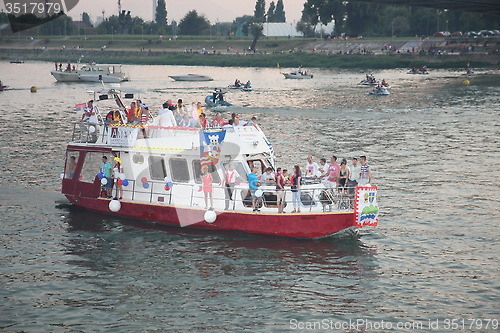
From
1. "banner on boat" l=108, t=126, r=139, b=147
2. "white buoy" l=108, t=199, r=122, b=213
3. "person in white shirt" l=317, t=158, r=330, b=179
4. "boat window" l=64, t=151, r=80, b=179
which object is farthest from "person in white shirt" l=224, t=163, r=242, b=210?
"boat window" l=64, t=151, r=80, b=179

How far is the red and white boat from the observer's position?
2606 centimetres

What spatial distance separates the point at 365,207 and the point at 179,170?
7.89 m

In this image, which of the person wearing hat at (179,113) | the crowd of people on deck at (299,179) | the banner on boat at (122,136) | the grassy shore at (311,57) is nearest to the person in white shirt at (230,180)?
the crowd of people on deck at (299,179)

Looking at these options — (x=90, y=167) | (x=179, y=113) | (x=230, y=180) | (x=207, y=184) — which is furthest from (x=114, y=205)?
(x=230, y=180)

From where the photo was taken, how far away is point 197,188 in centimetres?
2742

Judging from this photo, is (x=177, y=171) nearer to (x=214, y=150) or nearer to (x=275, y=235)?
(x=214, y=150)

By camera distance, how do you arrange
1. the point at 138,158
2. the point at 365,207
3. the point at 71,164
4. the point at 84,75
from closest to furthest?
the point at 365,207 → the point at 138,158 → the point at 71,164 → the point at 84,75

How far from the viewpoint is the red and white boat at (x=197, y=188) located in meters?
26.1

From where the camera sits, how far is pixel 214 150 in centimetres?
2697

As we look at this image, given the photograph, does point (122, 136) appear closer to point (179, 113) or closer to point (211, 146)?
point (179, 113)

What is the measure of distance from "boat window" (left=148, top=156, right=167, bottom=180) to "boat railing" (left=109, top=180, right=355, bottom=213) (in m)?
0.27

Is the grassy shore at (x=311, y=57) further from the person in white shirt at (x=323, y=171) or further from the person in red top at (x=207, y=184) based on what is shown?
the person in red top at (x=207, y=184)

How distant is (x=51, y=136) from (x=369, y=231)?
112 feet

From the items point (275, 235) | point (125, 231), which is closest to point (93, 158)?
point (125, 231)
